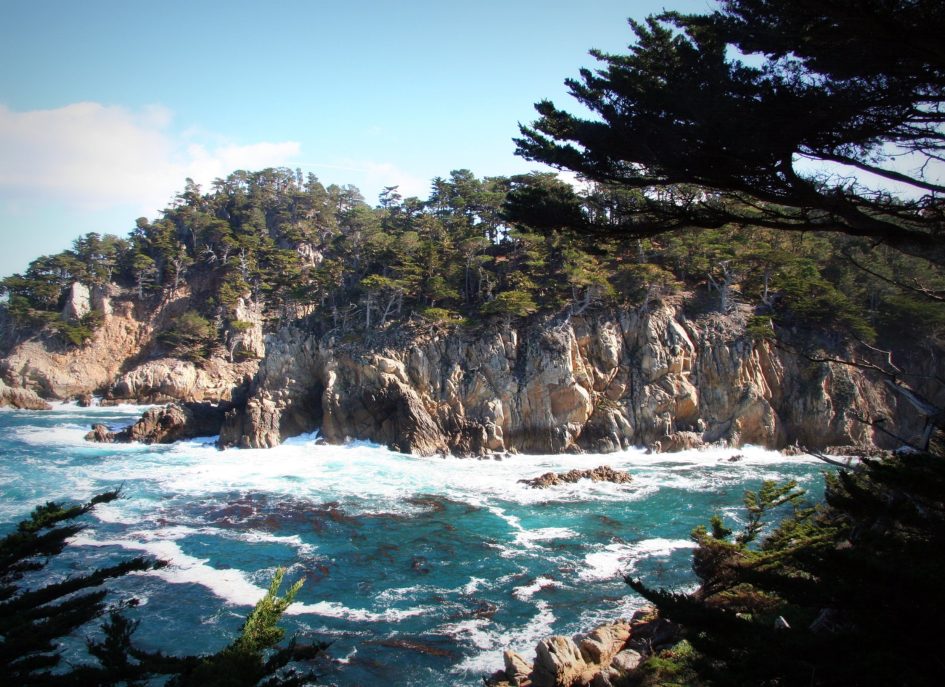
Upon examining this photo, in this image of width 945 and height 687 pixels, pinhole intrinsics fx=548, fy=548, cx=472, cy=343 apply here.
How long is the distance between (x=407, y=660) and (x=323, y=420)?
20964 mm

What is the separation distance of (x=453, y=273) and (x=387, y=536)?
20815mm

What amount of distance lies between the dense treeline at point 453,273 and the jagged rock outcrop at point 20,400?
6.32 m

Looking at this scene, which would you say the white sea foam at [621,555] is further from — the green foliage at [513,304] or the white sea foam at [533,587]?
the green foliage at [513,304]

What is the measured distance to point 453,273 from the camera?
35969 millimetres

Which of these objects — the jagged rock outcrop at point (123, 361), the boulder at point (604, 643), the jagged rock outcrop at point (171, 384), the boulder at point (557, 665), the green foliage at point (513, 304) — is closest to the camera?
the boulder at point (557, 665)

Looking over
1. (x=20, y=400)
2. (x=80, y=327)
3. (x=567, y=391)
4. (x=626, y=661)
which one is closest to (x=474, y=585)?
(x=626, y=661)

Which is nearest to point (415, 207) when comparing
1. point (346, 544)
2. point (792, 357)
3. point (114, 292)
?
point (114, 292)

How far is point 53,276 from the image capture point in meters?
51.8

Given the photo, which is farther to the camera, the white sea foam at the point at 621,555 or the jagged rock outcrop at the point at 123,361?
the jagged rock outcrop at the point at 123,361

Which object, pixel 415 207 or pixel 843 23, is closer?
pixel 843 23

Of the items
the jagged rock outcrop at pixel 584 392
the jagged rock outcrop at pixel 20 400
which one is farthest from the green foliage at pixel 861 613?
the jagged rock outcrop at pixel 20 400

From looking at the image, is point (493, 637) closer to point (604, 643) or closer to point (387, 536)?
point (604, 643)

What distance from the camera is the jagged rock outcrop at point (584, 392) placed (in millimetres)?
29438

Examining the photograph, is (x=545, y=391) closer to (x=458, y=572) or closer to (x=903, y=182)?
(x=458, y=572)
